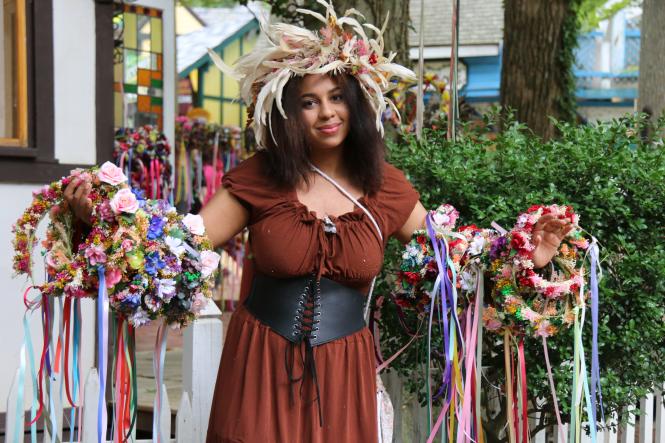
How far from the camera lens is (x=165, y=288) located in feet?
7.95

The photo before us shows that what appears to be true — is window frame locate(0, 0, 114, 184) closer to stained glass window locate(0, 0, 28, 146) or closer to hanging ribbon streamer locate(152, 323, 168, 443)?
stained glass window locate(0, 0, 28, 146)

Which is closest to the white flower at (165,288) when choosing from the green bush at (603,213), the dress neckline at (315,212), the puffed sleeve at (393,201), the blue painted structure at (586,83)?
the dress neckline at (315,212)

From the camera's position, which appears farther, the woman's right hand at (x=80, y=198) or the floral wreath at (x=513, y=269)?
the floral wreath at (x=513, y=269)

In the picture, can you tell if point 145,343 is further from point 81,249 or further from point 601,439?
point 81,249

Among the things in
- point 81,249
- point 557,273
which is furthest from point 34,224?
point 557,273

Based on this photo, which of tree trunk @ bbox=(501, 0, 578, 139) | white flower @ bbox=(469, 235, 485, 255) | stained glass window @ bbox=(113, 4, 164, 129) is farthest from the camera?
tree trunk @ bbox=(501, 0, 578, 139)

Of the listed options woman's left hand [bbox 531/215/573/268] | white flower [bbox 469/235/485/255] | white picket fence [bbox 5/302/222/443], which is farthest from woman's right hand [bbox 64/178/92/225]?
woman's left hand [bbox 531/215/573/268]

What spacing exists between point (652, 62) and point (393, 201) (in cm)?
367

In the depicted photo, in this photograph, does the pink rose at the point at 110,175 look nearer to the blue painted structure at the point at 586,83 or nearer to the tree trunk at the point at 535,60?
the tree trunk at the point at 535,60

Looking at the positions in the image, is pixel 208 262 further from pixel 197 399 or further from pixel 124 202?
pixel 197 399

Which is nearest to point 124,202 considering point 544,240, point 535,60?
point 544,240

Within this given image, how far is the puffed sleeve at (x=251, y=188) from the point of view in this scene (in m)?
2.69

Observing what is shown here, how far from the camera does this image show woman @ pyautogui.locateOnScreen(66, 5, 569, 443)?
2.66 metres

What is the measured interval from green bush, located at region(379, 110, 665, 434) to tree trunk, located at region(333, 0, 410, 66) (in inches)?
54.5
